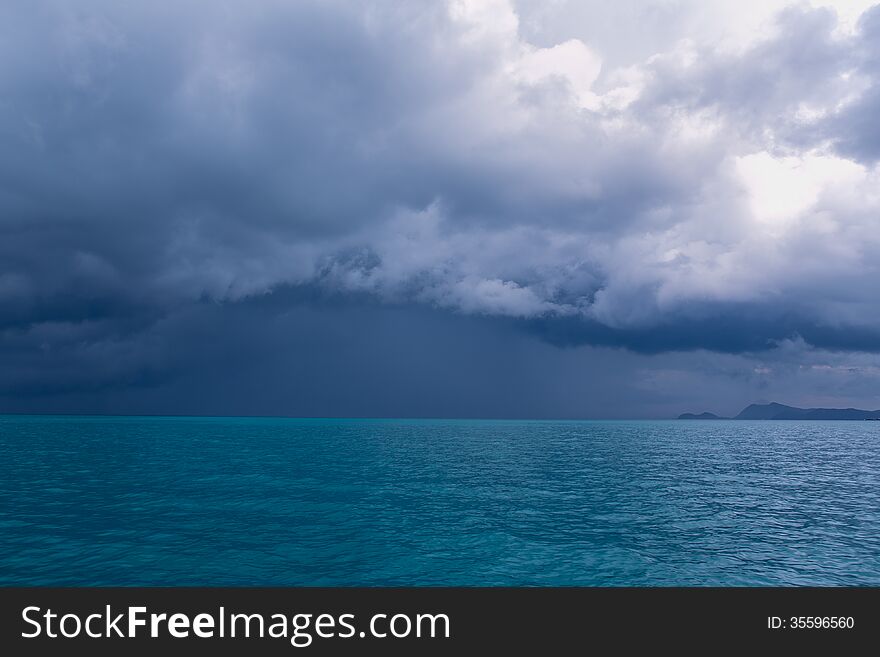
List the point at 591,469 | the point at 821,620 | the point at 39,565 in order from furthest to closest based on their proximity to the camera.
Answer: the point at 591,469
the point at 39,565
the point at 821,620

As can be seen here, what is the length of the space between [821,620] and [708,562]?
12765mm

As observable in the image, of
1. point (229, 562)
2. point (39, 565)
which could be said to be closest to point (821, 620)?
point (229, 562)

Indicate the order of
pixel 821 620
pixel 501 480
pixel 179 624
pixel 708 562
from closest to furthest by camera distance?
pixel 179 624 → pixel 821 620 → pixel 708 562 → pixel 501 480

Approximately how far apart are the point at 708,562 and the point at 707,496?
1011 inches

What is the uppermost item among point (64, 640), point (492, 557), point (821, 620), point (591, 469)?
point (64, 640)

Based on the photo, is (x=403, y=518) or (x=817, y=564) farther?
(x=403, y=518)

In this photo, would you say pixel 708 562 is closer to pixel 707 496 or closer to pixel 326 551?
pixel 326 551

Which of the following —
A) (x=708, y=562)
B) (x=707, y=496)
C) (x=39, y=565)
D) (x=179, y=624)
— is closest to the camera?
(x=179, y=624)

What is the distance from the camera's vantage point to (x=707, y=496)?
47312 mm

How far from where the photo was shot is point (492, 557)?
25.6 metres

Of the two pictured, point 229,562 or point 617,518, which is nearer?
point 229,562

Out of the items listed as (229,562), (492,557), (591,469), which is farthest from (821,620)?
(591,469)

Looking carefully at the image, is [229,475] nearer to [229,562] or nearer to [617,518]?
[229,562]

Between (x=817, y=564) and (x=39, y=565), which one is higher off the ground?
(x=39, y=565)
